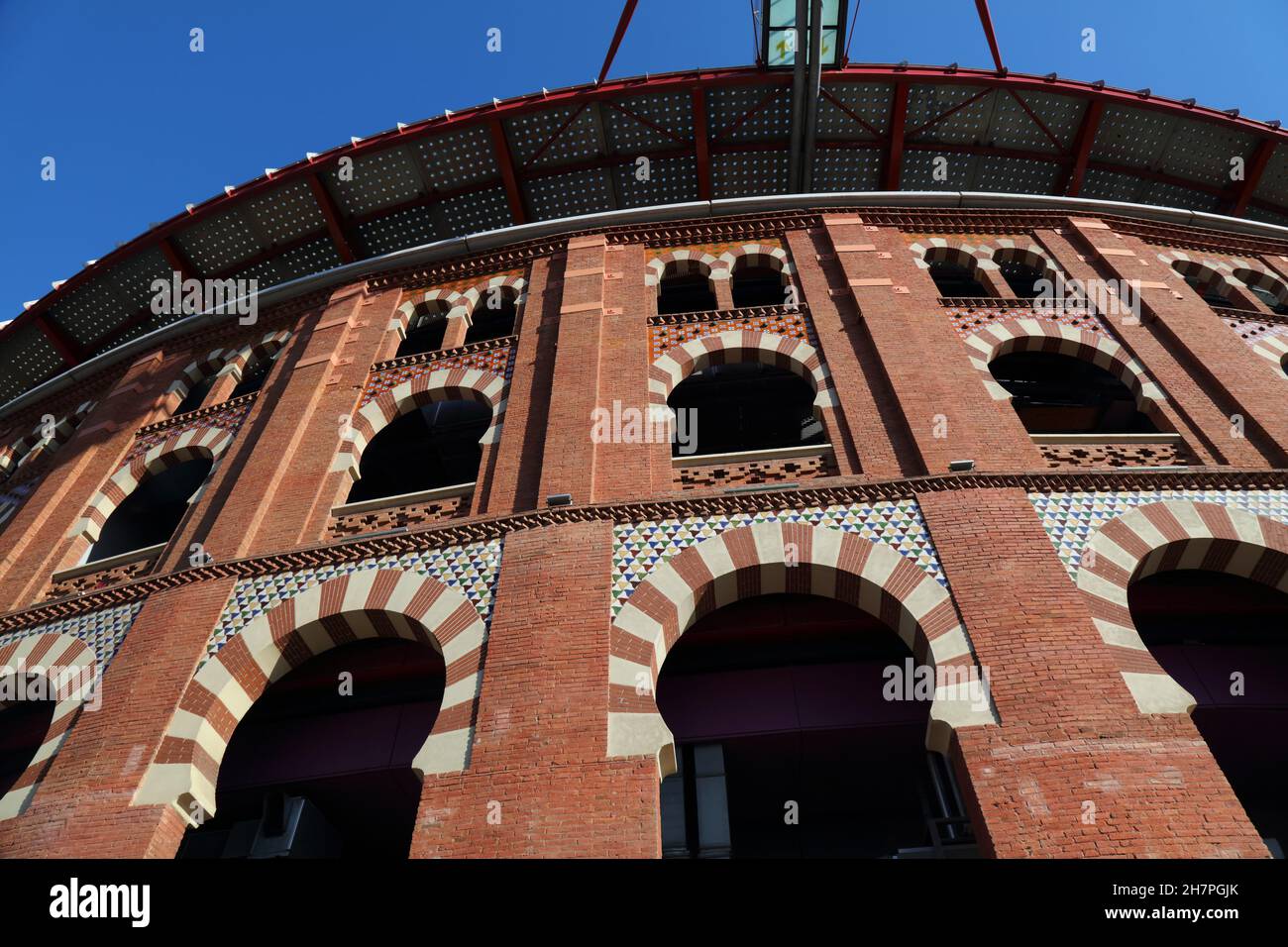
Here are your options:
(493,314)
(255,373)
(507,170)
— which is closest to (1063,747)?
(493,314)

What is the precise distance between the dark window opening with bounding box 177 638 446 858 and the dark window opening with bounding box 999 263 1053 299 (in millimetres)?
9692

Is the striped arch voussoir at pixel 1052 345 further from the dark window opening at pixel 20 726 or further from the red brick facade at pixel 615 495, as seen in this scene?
the dark window opening at pixel 20 726

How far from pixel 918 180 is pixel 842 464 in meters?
7.80

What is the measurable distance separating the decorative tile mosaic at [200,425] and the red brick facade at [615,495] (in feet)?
0.32

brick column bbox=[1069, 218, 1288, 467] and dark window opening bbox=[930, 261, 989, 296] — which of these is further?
dark window opening bbox=[930, 261, 989, 296]

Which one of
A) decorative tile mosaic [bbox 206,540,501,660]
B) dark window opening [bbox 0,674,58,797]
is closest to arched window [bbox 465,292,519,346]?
decorative tile mosaic [bbox 206,540,501,660]

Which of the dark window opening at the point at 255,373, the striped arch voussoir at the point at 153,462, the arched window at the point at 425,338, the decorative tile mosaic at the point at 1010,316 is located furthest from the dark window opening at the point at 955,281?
the striped arch voussoir at the point at 153,462

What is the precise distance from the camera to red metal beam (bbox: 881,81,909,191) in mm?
12953

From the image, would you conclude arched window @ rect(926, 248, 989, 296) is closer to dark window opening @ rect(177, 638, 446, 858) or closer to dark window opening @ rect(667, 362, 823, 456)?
dark window opening @ rect(667, 362, 823, 456)

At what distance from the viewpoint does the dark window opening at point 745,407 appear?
11.6m

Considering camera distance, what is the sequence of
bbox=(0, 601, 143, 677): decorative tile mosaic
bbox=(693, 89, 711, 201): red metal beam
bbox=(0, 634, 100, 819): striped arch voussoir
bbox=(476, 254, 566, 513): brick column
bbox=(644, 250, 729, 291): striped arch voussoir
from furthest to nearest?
1. bbox=(693, 89, 711, 201): red metal beam
2. bbox=(644, 250, 729, 291): striped arch voussoir
3. bbox=(476, 254, 566, 513): brick column
4. bbox=(0, 601, 143, 677): decorative tile mosaic
5. bbox=(0, 634, 100, 819): striped arch voussoir
